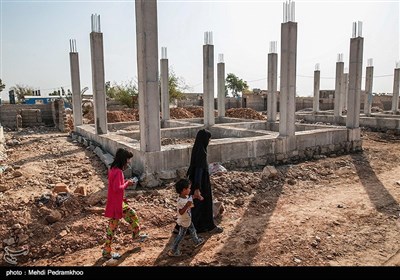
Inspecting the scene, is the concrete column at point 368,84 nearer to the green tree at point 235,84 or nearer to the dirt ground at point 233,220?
the dirt ground at point 233,220

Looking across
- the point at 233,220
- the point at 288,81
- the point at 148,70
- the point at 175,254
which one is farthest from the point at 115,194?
the point at 288,81

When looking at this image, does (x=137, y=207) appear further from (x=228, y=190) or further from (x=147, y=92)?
(x=147, y=92)

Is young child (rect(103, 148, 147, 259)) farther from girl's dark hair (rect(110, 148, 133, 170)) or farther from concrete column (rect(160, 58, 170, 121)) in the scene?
concrete column (rect(160, 58, 170, 121))

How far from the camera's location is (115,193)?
3.58m

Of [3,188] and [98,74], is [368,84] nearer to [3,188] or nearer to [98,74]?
[98,74]

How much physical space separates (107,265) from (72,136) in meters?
10.1

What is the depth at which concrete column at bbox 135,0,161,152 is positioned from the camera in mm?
5770

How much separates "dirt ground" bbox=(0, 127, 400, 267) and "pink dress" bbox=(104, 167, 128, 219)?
1.85ft

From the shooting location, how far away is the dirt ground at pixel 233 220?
3.70m

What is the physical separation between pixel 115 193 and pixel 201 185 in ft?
3.82

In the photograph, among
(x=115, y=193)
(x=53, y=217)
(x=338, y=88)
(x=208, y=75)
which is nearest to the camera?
(x=115, y=193)

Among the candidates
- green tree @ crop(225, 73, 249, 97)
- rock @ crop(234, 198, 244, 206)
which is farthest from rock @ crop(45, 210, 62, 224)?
green tree @ crop(225, 73, 249, 97)

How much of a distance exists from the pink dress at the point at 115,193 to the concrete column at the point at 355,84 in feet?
27.8
